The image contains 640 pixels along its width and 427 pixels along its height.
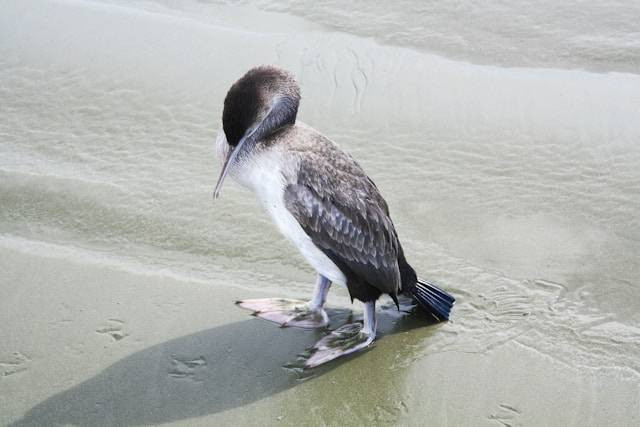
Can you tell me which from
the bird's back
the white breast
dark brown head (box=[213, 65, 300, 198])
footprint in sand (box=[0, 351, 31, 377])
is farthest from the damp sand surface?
dark brown head (box=[213, 65, 300, 198])

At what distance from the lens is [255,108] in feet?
15.3

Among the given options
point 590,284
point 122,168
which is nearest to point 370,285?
point 590,284

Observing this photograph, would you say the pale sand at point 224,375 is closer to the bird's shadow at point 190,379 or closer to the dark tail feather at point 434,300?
the bird's shadow at point 190,379

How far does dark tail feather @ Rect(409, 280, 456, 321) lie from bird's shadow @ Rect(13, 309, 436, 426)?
138 mm

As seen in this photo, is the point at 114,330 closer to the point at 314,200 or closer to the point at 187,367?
the point at 187,367

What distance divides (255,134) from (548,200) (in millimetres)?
2792

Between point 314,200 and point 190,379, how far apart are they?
1200 millimetres

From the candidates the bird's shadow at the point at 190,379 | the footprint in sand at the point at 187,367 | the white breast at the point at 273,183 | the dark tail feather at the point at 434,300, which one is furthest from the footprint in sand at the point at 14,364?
the dark tail feather at the point at 434,300

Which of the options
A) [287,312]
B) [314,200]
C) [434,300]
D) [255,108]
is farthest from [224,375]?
[255,108]

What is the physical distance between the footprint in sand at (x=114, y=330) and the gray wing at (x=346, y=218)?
1.22 metres

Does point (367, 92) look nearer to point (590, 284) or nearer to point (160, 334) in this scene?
point (590, 284)

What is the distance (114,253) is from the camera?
18.6ft

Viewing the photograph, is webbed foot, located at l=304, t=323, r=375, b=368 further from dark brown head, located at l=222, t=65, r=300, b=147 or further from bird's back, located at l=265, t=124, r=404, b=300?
dark brown head, located at l=222, t=65, r=300, b=147

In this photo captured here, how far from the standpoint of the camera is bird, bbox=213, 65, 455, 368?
185 inches
